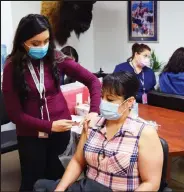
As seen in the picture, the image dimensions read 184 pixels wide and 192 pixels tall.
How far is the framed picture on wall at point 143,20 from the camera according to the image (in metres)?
2.86

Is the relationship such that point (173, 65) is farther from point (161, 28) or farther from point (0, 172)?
point (0, 172)

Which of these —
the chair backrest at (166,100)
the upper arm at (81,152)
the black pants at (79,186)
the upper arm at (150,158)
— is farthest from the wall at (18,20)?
the upper arm at (150,158)

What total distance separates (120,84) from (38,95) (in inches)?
19.3

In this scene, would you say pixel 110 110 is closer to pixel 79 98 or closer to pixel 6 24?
pixel 79 98

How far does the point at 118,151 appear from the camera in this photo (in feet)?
4.35

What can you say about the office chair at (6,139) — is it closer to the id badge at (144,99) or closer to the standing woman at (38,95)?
the standing woman at (38,95)

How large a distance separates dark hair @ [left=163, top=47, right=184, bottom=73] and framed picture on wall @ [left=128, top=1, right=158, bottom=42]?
0.28m

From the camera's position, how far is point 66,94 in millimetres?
2252

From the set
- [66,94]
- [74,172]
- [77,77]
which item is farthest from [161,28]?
[74,172]

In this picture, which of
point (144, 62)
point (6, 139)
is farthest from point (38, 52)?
point (144, 62)

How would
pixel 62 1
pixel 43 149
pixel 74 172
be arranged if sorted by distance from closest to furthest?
pixel 74 172, pixel 43 149, pixel 62 1

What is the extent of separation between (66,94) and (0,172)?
106 centimetres

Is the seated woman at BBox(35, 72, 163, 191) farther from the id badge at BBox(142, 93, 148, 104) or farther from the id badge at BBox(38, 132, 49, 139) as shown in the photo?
the id badge at BBox(142, 93, 148, 104)

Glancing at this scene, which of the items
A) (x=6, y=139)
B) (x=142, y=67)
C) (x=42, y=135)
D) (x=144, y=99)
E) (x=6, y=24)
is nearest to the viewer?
(x=42, y=135)
